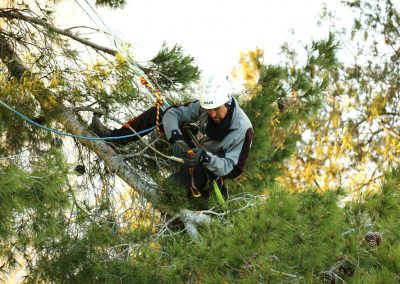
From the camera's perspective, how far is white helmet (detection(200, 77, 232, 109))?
15.1ft

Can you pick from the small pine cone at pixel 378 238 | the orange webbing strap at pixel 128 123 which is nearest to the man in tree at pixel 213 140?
the orange webbing strap at pixel 128 123

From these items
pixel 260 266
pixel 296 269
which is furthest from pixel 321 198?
pixel 260 266

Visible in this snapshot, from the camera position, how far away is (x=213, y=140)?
477 cm

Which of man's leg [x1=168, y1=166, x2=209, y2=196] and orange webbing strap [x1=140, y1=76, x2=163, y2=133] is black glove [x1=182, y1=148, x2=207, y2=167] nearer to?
man's leg [x1=168, y1=166, x2=209, y2=196]

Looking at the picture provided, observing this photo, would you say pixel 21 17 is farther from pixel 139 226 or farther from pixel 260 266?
pixel 260 266

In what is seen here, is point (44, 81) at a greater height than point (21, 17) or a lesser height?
lesser

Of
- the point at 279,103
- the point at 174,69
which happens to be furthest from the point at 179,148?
the point at 279,103

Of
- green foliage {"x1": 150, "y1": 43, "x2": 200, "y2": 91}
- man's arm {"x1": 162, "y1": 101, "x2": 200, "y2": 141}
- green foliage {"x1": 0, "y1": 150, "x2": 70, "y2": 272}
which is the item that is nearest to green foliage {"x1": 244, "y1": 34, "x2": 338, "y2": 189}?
green foliage {"x1": 150, "y1": 43, "x2": 200, "y2": 91}

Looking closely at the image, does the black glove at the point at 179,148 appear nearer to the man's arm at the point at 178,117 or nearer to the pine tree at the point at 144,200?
the man's arm at the point at 178,117

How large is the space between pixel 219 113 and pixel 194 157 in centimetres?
36

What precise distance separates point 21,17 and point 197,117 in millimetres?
1862

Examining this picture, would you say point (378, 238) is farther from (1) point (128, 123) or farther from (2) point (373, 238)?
(1) point (128, 123)

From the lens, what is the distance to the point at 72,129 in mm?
5258

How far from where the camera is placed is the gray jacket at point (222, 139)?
450cm
